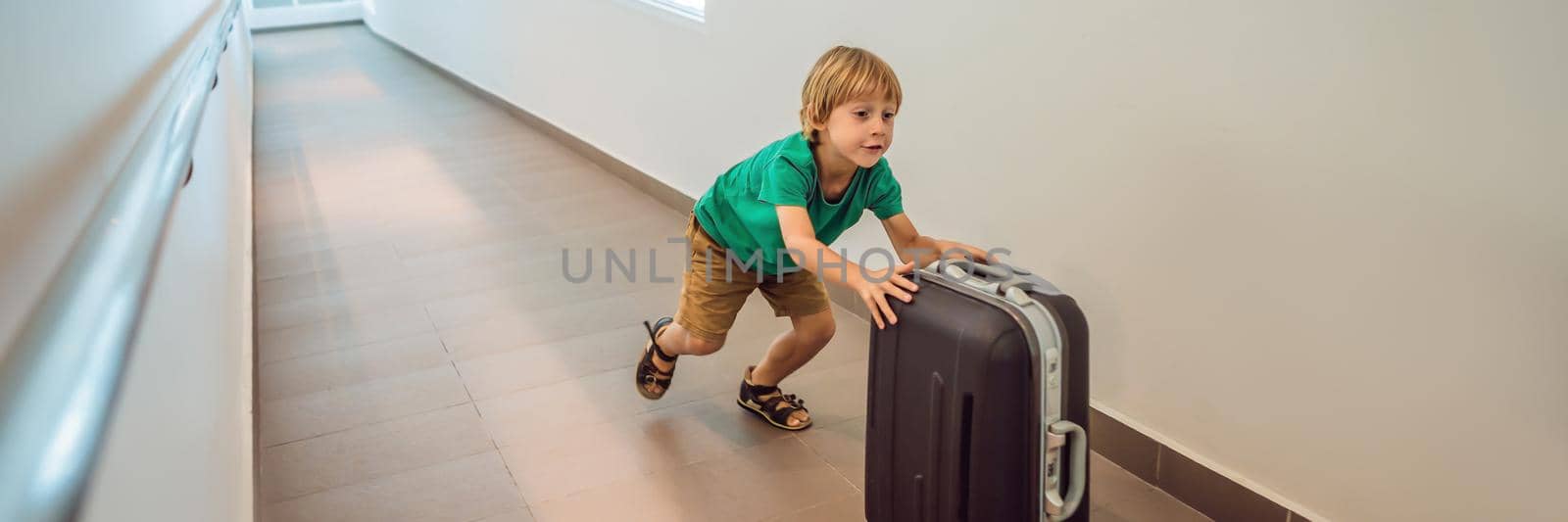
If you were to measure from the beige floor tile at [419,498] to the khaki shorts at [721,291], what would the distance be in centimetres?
52

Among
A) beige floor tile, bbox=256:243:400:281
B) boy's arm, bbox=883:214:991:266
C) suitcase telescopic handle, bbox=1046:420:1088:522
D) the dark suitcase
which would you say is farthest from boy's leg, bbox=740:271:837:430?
beige floor tile, bbox=256:243:400:281

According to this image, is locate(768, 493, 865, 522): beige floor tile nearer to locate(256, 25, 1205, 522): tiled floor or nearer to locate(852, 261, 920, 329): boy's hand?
locate(256, 25, 1205, 522): tiled floor

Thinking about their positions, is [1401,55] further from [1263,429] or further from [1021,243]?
[1021,243]

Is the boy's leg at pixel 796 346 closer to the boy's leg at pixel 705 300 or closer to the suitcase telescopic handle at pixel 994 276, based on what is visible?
the boy's leg at pixel 705 300

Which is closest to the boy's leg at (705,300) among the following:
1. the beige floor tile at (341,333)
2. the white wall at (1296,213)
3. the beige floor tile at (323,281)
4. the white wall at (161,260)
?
the white wall at (1296,213)

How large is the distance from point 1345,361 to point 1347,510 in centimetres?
27

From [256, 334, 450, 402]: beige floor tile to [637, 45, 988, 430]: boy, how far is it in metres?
0.70

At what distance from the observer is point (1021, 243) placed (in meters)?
2.51

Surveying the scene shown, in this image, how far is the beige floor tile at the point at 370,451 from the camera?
237cm

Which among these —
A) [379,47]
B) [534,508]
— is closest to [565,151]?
[534,508]

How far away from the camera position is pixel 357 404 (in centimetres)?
273

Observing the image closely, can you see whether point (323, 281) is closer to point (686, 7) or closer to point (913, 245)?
point (686, 7)

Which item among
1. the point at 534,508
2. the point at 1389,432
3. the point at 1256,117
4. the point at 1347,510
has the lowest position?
the point at 534,508

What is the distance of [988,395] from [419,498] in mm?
1233
